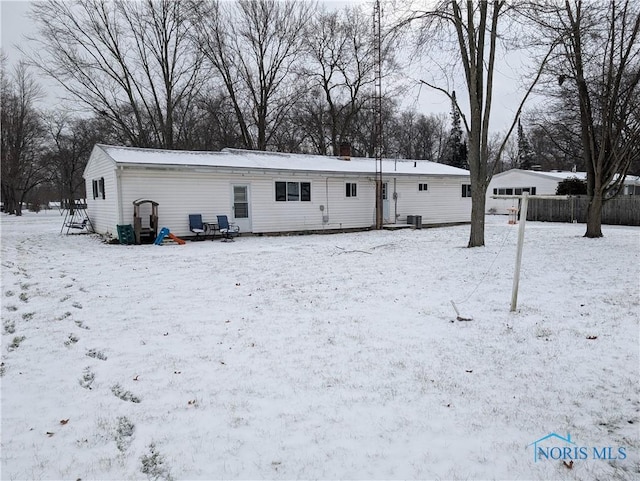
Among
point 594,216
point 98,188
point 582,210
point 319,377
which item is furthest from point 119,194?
point 582,210

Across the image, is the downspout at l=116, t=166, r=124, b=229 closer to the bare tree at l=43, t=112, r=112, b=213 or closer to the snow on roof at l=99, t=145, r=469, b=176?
the snow on roof at l=99, t=145, r=469, b=176

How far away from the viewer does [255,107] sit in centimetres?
2922

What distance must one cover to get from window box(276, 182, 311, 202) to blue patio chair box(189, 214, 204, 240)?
11.0 feet

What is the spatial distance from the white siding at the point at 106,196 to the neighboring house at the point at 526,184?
79.6ft

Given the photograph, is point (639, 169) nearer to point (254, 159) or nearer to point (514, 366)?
point (254, 159)

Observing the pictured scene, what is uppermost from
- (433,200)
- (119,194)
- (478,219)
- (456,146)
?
(456,146)

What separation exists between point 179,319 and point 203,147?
2933cm

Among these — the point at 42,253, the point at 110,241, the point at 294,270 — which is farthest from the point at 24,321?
the point at 110,241

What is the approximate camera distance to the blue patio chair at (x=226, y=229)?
14555mm

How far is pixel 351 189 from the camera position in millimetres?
18094

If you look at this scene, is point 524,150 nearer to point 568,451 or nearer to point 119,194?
→ point 119,194

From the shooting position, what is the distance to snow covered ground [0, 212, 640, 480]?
2.50m

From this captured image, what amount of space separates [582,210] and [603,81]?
1156 centimetres

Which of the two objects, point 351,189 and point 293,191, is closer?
point 293,191
